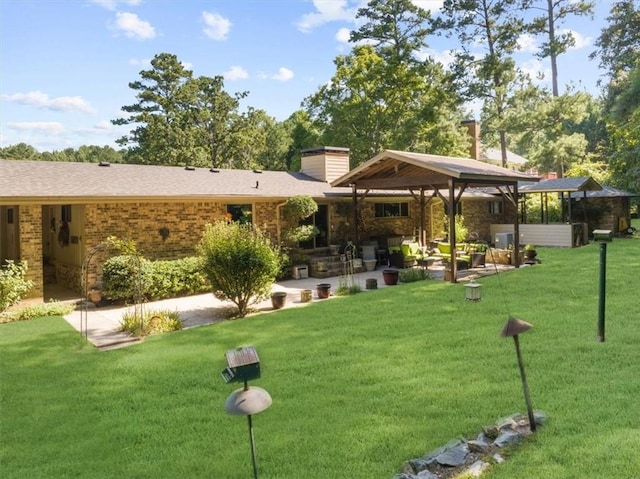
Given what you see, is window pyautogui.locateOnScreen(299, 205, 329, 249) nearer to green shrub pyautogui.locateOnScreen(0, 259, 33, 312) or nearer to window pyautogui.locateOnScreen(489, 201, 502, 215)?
green shrub pyautogui.locateOnScreen(0, 259, 33, 312)

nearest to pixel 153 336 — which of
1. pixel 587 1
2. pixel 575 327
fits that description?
pixel 575 327

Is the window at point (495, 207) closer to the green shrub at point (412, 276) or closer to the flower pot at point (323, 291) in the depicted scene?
the green shrub at point (412, 276)

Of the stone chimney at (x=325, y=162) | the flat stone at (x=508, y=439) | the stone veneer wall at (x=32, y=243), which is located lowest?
the flat stone at (x=508, y=439)

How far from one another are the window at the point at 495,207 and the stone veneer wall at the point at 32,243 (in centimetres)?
2005

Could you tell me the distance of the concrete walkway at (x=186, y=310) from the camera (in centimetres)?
829

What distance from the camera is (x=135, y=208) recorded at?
478 inches

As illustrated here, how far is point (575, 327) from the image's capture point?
23.6 ft

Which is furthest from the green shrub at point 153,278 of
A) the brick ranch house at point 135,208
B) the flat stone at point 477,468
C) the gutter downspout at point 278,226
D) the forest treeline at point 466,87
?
the forest treeline at point 466,87

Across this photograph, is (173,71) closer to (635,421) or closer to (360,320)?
(360,320)

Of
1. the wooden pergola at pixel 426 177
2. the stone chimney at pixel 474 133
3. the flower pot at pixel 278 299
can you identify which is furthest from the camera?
the stone chimney at pixel 474 133

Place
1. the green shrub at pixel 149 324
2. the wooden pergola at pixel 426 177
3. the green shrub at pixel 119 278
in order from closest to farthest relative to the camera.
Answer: the green shrub at pixel 149 324 → the green shrub at pixel 119 278 → the wooden pergola at pixel 426 177

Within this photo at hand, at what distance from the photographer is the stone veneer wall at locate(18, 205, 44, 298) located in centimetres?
1080

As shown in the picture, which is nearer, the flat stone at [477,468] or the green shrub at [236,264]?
the flat stone at [477,468]

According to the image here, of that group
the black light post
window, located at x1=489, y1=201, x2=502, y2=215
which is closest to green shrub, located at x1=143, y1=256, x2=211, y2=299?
the black light post
